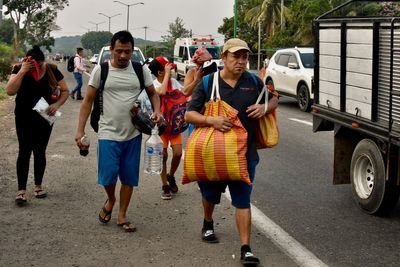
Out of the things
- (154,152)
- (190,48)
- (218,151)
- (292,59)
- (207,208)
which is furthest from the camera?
(190,48)

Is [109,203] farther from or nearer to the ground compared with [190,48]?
nearer to the ground

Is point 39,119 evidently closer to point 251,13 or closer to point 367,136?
point 367,136

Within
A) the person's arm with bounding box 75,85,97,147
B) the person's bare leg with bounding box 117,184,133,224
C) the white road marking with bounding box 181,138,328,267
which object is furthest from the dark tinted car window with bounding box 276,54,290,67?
the person's arm with bounding box 75,85,97,147

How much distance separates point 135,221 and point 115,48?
1.72 metres

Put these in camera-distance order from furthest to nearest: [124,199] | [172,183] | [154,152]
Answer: [172,183] < [154,152] < [124,199]

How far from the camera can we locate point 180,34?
92.6 metres

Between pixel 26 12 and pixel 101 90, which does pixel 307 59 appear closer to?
pixel 101 90

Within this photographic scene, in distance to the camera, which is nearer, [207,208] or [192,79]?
[207,208]

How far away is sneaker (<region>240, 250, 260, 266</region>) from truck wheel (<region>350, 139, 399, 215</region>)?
6.06 ft

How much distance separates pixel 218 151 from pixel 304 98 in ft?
41.0

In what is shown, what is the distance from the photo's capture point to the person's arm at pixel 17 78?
20.7 feet

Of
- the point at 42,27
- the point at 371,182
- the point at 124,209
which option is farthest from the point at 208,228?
the point at 42,27

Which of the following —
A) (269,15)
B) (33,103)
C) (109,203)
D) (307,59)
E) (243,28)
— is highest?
(269,15)

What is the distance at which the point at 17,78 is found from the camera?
630 cm
